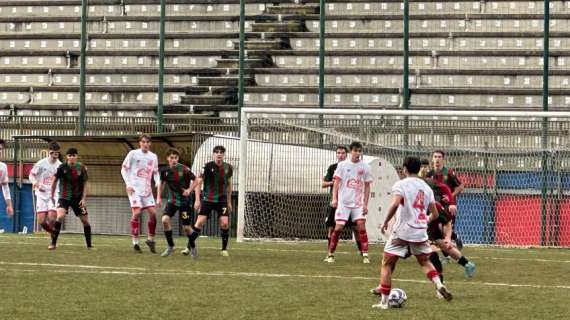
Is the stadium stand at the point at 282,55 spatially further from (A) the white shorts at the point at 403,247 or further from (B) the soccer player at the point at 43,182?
(A) the white shorts at the point at 403,247

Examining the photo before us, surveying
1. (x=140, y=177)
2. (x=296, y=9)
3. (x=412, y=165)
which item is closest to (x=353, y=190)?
(x=140, y=177)

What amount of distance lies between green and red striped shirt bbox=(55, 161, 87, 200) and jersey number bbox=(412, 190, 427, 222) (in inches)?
388

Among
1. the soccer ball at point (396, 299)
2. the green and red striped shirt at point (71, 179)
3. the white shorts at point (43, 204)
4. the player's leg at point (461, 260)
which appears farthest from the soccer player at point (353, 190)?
the white shorts at point (43, 204)

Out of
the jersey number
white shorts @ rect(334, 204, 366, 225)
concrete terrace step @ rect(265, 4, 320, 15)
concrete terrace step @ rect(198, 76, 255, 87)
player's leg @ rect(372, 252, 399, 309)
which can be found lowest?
player's leg @ rect(372, 252, 399, 309)

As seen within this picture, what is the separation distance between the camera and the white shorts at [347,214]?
62.8 ft

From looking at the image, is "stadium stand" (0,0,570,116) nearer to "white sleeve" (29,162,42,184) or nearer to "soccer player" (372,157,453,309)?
"white sleeve" (29,162,42,184)

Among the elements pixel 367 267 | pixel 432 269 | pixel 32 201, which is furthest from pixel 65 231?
pixel 432 269

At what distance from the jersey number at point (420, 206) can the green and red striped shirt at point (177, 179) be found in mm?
7797

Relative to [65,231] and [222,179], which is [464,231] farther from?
[65,231]

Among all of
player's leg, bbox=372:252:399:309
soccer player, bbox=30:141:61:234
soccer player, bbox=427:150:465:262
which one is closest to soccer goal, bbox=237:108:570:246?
soccer player, bbox=30:141:61:234

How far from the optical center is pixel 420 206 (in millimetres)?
12281

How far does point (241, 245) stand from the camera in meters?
23.4

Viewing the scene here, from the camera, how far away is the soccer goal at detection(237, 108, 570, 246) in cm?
2586

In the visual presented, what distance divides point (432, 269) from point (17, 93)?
27648 mm
